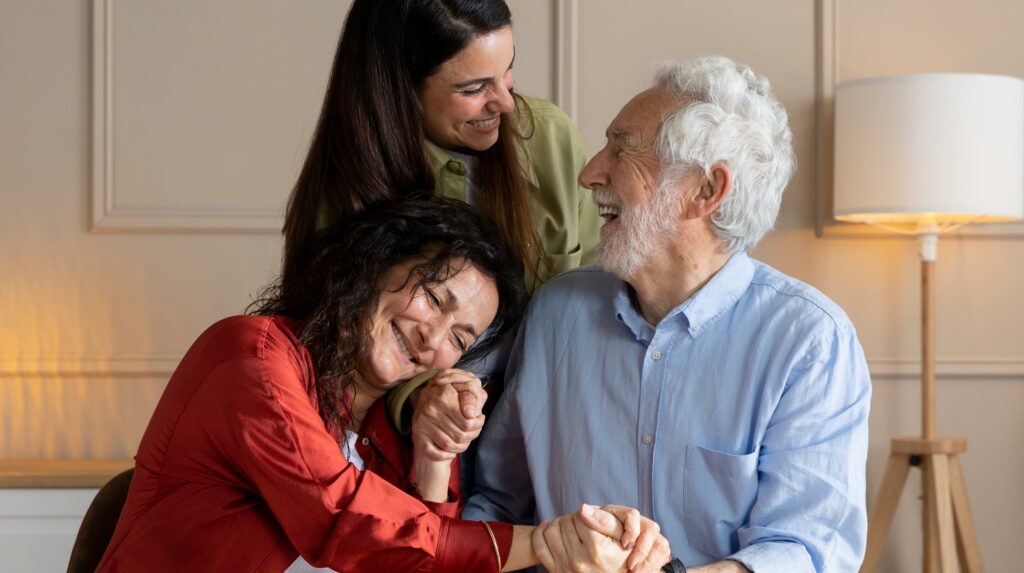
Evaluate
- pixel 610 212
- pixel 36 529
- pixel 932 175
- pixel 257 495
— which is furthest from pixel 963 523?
pixel 36 529

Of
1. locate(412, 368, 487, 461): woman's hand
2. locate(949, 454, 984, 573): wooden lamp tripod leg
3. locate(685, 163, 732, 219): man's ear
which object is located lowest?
locate(949, 454, 984, 573): wooden lamp tripod leg

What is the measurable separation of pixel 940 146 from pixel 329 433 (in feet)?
6.66

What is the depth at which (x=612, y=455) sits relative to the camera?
5.77 feet

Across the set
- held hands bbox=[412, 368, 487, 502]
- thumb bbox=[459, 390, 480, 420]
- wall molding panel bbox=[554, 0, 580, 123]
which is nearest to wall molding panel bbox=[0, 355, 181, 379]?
wall molding panel bbox=[554, 0, 580, 123]

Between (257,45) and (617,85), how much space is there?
3.47ft

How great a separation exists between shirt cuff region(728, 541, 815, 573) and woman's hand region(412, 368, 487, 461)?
401mm

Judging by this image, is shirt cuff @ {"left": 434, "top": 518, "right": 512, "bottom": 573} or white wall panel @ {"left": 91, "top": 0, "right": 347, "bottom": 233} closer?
shirt cuff @ {"left": 434, "top": 518, "right": 512, "bottom": 573}

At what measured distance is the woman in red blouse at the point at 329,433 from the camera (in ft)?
4.82

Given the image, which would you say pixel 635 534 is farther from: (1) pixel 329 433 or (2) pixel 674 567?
(1) pixel 329 433

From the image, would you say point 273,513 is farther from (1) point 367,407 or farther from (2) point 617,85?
(2) point 617,85

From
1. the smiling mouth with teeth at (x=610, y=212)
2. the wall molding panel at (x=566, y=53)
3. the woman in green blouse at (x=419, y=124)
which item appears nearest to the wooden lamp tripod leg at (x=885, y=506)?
the wall molding panel at (x=566, y=53)

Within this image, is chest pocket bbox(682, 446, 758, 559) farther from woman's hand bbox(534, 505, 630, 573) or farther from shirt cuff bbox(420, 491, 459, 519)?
shirt cuff bbox(420, 491, 459, 519)

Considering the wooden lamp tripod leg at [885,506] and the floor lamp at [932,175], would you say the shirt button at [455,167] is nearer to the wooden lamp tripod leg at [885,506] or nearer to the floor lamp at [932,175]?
the floor lamp at [932,175]

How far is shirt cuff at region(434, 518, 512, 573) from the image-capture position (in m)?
1.51
